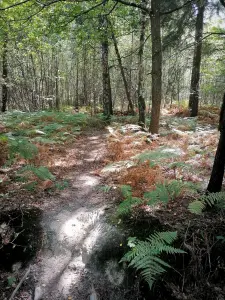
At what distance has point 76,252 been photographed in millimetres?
3182

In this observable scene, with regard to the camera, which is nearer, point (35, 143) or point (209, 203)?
point (209, 203)

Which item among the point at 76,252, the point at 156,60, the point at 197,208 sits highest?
the point at 156,60

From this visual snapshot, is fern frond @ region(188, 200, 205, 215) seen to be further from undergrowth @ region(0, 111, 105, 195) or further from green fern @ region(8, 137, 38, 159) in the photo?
green fern @ region(8, 137, 38, 159)

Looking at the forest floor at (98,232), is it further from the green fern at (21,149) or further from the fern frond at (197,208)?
the green fern at (21,149)

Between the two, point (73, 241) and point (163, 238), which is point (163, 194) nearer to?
point (163, 238)

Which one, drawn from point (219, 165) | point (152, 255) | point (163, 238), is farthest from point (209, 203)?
point (152, 255)

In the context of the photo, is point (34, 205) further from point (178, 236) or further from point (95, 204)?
point (178, 236)

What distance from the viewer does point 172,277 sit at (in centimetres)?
259

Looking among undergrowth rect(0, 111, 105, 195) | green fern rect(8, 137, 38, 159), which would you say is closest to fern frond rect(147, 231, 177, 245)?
undergrowth rect(0, 111, 105, 195)

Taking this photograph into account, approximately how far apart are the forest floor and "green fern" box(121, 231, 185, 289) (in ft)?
0.53

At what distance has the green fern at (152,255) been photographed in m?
2.41

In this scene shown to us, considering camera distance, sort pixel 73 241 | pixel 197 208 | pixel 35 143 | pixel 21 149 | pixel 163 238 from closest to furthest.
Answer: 1. pixel 163 238
2. pixel 197 208
3. pixel 73 241
4. pixel 21 149
5. pixel 35 143

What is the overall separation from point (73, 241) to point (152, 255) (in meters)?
1.27

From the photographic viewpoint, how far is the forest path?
269cm
